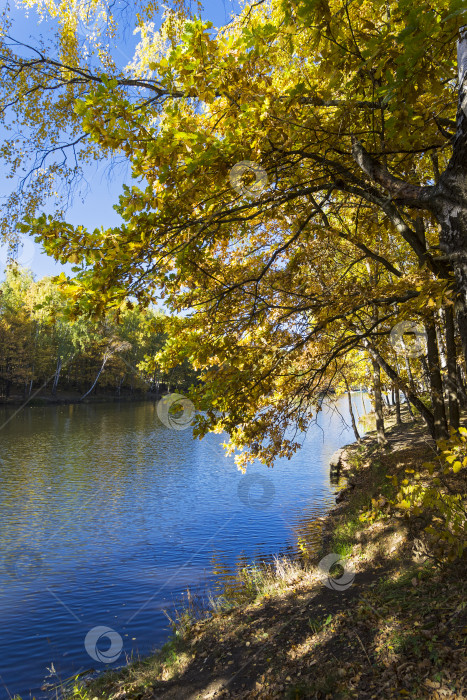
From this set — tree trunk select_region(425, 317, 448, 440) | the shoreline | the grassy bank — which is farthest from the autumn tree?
the shoreline

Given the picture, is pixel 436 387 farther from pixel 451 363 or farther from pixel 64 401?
pixel 64 401

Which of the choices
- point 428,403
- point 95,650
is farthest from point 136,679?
point 428,403

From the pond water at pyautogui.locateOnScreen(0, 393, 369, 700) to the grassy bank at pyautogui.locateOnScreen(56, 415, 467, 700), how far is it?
1368 mm

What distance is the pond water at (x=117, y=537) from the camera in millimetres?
8242

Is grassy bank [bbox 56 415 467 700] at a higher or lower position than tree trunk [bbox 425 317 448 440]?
lower

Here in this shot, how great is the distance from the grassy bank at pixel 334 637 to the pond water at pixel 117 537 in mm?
1368

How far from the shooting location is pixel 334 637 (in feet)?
17.1

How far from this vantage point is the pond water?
324 inches

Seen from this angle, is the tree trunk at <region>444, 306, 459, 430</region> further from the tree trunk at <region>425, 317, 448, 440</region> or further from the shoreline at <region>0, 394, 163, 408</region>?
the shoreline at <region>0, 394, 163, 408</region>

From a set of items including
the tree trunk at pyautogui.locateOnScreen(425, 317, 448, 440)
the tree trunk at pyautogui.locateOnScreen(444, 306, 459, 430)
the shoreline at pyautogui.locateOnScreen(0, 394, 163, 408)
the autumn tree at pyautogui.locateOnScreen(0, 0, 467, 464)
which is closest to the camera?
the autumn tree at pyautogui.locateOnScreen(0, 0, 467, 464)

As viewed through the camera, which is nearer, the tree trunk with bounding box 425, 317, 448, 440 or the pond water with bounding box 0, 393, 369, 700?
the pond water with bounding box 0, 393, 369, 700

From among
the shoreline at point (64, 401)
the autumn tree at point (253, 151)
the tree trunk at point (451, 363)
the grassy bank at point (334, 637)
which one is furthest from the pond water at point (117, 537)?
the shoreline at point (64, 401)

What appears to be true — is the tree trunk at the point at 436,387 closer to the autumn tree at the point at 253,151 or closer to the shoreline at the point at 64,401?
the autumn tree at the point at 253,151

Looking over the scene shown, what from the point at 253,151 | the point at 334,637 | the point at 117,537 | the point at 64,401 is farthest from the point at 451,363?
the point at 64,401
